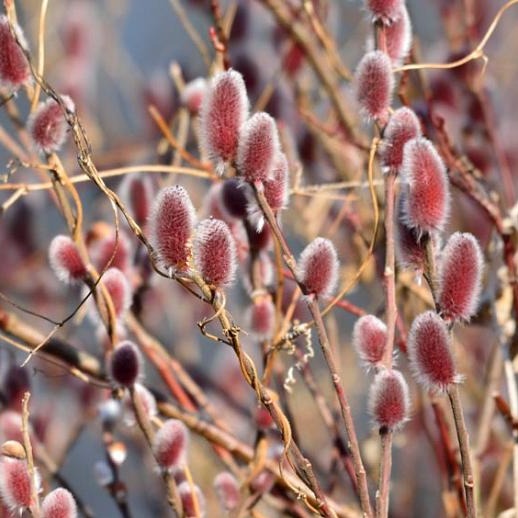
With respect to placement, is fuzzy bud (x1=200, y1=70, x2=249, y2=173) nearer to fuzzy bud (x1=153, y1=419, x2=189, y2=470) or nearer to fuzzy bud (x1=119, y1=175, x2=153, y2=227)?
fuzzy bud (x1=153, y1=419, x2=189, y2=470)

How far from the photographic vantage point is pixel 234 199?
3.20ft

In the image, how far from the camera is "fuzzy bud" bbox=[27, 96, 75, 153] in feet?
3.10

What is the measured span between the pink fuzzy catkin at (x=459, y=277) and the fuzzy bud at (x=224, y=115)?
19 centimetres

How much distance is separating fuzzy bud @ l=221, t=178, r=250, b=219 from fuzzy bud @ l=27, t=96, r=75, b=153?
0.16 metres

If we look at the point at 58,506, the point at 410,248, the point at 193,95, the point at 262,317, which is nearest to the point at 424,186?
the point at 410,248

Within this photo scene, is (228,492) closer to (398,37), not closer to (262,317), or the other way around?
(262,317)

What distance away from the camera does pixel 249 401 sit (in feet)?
6.19

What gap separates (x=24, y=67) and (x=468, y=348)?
122 cm

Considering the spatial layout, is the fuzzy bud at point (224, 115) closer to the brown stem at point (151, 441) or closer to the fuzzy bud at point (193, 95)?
the brown stem at point (151, 441)

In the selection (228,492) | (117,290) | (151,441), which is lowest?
(228,492)

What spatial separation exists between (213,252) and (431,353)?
0.19 metres

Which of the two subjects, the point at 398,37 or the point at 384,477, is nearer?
the point at 384,477

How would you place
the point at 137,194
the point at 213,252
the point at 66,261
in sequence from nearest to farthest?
the point at 213,252, the point at 66,261, the point at 137,194

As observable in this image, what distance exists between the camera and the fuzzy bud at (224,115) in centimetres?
84
